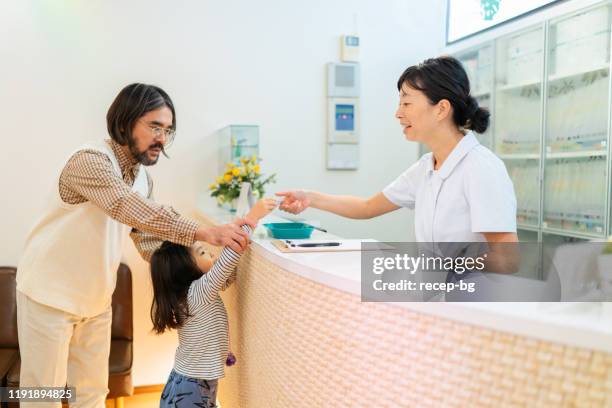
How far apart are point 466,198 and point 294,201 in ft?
2.60

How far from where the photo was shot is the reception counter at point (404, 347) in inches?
33.0

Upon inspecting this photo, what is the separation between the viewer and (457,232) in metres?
1.61

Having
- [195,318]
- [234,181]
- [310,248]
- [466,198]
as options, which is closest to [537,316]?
[466,198]

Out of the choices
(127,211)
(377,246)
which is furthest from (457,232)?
(127,211)

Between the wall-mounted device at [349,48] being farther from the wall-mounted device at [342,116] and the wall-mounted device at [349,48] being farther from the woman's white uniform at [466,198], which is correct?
the woman's white uniform at [466,198]

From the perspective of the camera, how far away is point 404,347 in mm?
1084

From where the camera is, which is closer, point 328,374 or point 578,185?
point 328,374

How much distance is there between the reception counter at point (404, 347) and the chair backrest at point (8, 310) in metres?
2.02

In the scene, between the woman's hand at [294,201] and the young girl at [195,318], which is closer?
the young girl at [195,318]

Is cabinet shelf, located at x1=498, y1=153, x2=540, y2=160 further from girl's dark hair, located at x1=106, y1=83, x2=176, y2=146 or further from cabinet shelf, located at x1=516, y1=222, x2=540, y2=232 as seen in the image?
girl's dark hair, located at x1=106, y1=83, x2=176, y2=146

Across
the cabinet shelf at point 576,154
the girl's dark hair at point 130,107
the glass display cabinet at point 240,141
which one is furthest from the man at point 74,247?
the cabinet shelf at point 576,154

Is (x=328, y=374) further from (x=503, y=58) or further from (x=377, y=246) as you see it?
(x=503, y=58)

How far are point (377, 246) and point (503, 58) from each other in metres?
2.36

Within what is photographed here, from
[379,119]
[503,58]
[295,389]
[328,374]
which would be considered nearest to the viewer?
[328,374]
